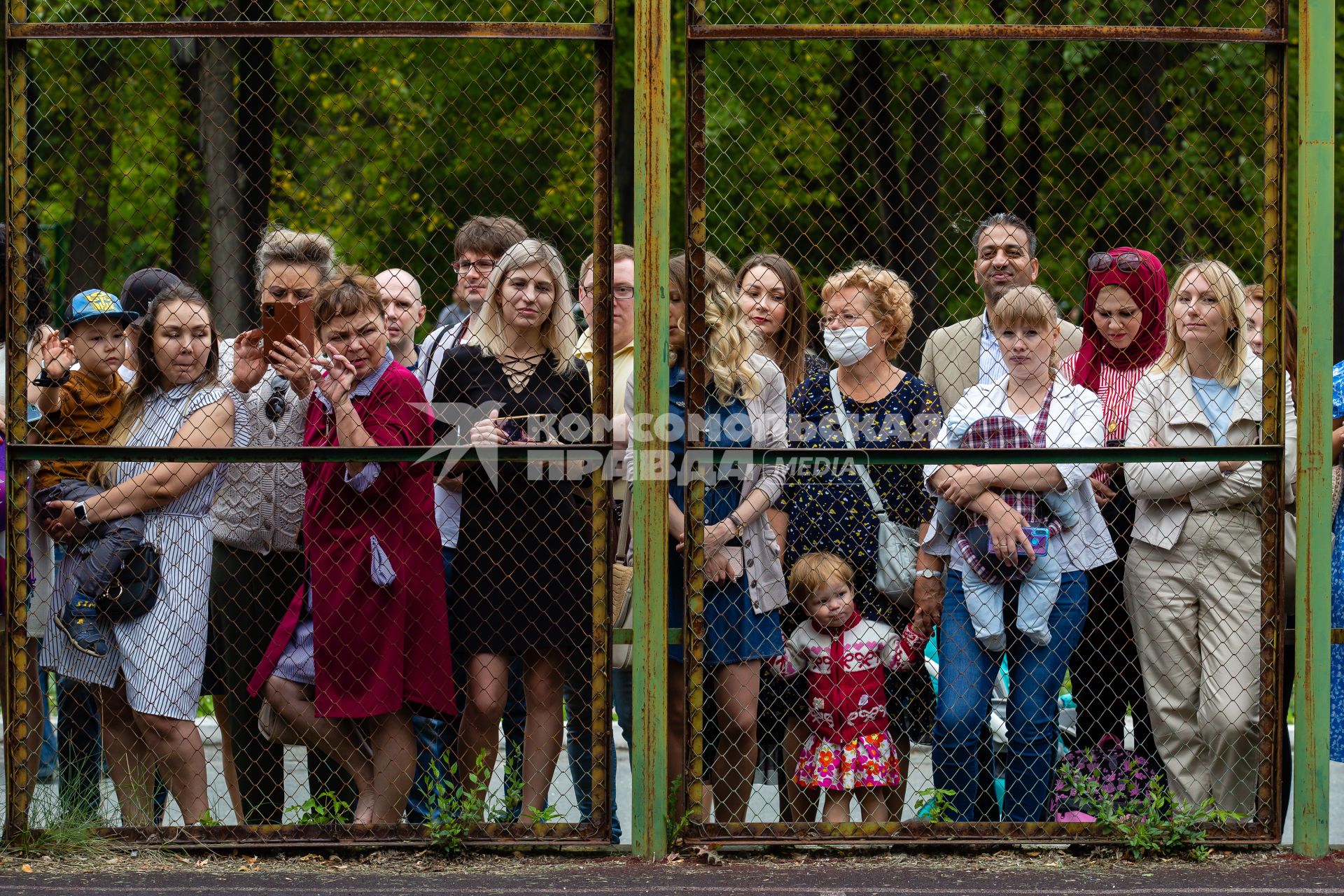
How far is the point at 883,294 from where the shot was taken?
4.62 m

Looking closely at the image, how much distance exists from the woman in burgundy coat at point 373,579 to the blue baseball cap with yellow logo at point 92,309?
0.78 metres

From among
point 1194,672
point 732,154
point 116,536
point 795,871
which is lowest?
point 795,871

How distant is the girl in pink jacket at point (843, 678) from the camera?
14.5 feet

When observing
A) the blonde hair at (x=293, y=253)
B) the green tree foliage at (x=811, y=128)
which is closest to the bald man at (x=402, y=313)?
the blonde hair at (x=293, y=253)

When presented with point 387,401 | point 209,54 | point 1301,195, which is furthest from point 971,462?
point 209,54

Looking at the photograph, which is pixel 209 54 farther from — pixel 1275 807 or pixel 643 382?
pixel 1275 807

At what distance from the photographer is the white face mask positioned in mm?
4559

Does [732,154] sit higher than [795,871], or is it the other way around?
[732,154]

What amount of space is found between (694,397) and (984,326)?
1193 mm

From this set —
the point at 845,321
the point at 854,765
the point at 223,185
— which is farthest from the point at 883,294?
the point at 223,185

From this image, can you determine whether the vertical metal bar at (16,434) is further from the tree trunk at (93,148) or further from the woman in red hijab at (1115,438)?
the tree trunk at (93,148)

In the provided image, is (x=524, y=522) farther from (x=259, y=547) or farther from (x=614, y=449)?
(x=259, y=547)

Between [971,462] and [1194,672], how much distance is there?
3.42 feet

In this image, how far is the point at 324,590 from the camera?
14.0ft
